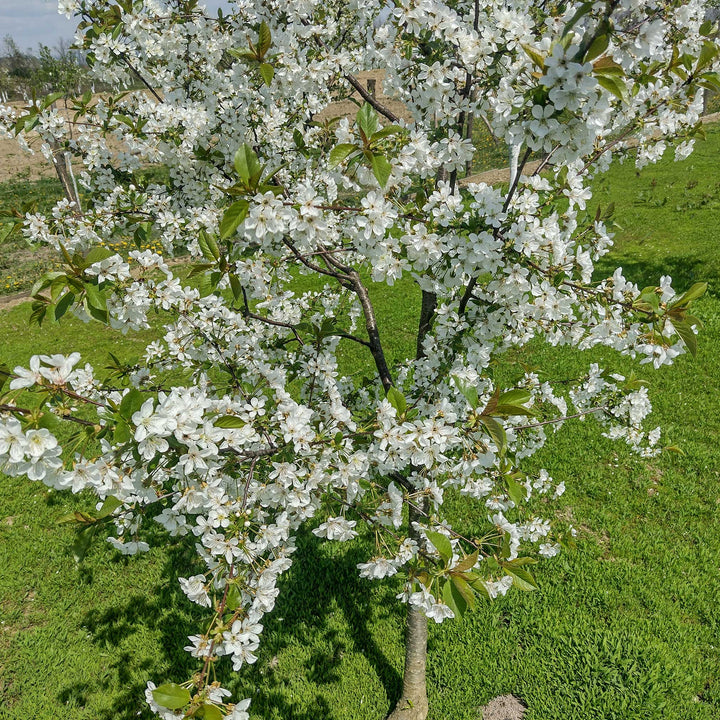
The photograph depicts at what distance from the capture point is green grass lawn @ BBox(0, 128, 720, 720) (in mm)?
3322

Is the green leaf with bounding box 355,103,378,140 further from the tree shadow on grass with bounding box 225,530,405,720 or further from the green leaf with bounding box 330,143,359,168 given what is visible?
the tree shadow on grass with bounding box 225,530,405,720

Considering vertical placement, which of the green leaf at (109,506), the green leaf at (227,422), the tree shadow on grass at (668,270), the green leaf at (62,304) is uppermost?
the tree shadow on grass at (668,270)

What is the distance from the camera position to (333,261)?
277cm

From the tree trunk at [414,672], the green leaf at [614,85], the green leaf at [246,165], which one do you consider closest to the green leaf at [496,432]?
the green leaf at [614,85]

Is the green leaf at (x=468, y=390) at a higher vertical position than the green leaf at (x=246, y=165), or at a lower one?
lower

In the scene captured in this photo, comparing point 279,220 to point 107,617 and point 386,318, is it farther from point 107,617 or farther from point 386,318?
point 386,318

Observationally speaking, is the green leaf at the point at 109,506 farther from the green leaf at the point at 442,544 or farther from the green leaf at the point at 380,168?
Answer: the green leaf at the point at 380,168

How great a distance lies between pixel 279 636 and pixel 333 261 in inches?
113

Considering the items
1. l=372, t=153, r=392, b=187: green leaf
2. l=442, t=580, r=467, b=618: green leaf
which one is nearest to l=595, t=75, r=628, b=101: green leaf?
l=372, t=153, r=392, b=187: green leaf

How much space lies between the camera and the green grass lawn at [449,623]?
332 centimetres

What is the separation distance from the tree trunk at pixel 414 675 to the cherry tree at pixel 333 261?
18 mm

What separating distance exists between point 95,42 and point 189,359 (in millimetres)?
1988

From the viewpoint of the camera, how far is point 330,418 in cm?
225

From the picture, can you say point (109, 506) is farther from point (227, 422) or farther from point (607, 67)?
point (607, 67)
